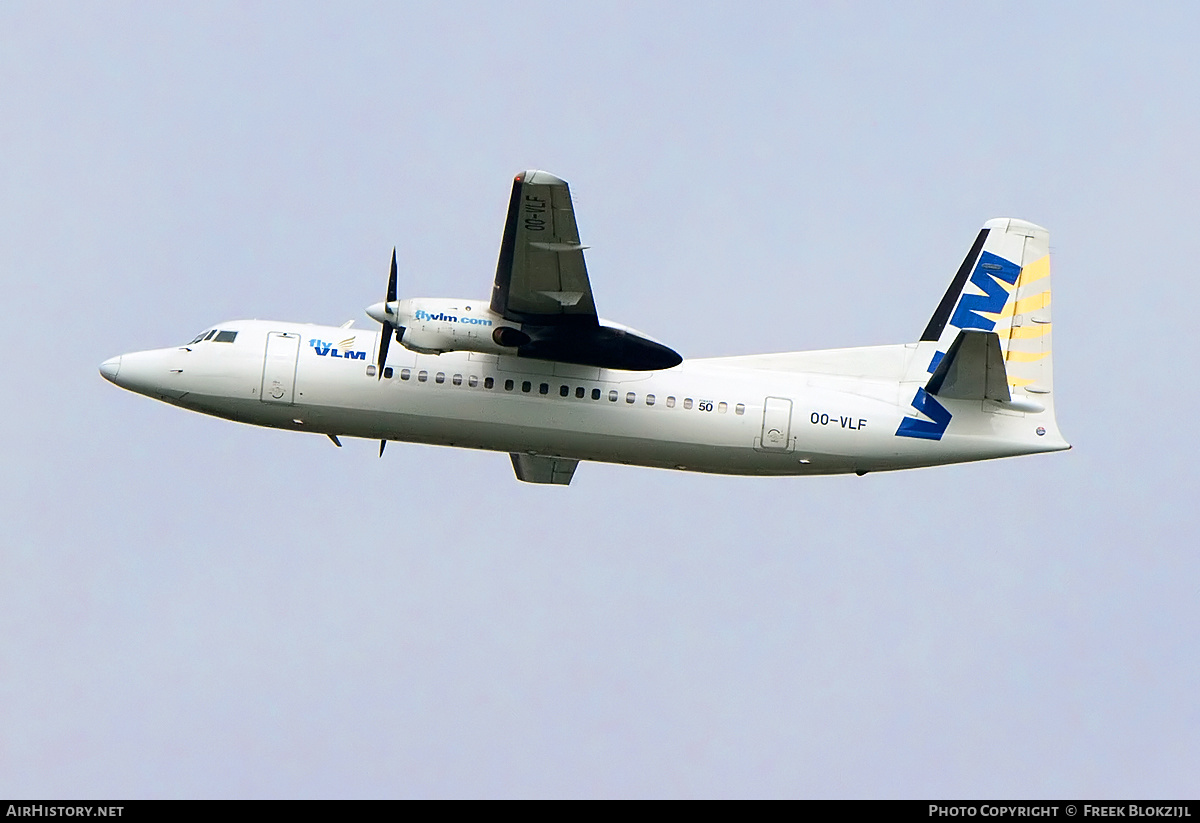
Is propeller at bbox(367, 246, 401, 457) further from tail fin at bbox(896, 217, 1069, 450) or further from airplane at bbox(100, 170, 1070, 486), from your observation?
tail fin at bbox(896, 217, 1069, 450)

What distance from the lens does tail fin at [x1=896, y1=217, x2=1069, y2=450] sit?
88.3 feet

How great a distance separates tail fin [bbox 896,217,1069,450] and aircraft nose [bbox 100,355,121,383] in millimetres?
13267

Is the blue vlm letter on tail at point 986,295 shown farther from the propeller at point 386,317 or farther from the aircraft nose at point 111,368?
the aircraft nose at point 111,368

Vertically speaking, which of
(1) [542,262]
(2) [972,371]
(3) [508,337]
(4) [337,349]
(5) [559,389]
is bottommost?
(5) [559,389]

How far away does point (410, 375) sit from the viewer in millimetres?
27000

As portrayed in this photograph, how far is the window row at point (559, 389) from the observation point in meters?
26.9

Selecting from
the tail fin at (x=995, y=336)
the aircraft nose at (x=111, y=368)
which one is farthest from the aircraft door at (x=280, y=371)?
the tail fin at (x=995, y=336)

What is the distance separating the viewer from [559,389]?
1061 inches

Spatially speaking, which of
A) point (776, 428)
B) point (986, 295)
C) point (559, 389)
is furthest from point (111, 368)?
point (986, 295)

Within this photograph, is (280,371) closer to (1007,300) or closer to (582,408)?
(582,408)

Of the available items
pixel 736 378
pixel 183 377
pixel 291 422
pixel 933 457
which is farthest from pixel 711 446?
pixel 183 377

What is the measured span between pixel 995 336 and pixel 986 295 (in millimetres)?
2938
